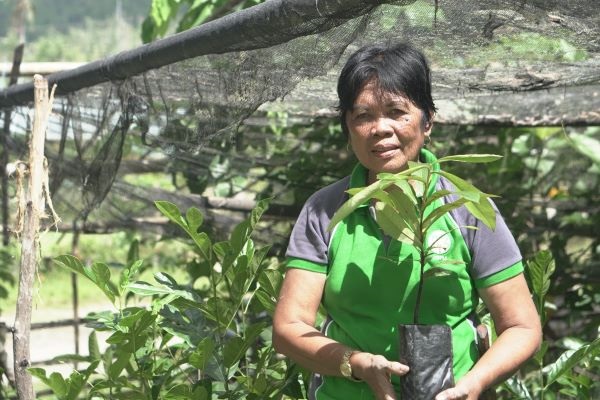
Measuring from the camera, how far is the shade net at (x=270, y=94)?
2432 mm

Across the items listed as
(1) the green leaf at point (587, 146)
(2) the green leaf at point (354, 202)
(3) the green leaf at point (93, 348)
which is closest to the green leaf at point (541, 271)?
(2) the green leaf at point (354, 202)

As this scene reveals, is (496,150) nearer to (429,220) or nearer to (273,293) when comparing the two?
(273,293)

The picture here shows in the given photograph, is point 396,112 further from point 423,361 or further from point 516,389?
point 516,389

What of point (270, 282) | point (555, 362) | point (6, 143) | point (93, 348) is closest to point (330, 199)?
point (270, 282)

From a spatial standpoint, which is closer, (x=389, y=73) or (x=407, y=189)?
(x=407, y=189)

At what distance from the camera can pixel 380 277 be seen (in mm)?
2145

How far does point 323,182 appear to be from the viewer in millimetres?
4496

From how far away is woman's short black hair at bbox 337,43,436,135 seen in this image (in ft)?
7.13

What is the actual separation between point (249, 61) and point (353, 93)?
0.62 meters

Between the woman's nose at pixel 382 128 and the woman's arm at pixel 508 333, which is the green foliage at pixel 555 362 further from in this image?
the woman's nose at pixel 382 128

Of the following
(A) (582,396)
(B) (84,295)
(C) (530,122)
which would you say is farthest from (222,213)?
(B) (84,295)

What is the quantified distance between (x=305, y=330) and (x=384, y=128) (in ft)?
1.29

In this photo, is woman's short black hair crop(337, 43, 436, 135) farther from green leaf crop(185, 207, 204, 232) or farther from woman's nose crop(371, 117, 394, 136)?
green leaf crop(185, 207, 204, 232)

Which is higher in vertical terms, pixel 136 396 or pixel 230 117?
pixel 230 117
